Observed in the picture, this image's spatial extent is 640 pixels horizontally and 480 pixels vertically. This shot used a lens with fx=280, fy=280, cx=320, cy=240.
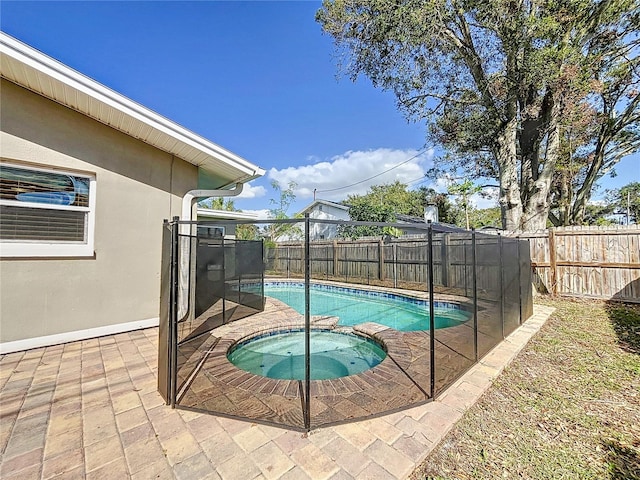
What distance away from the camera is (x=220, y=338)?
466 cm

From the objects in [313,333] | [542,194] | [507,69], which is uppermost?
[507,69]

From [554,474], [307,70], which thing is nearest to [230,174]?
[554,474]

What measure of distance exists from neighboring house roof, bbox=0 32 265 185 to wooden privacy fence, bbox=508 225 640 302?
8.48 m

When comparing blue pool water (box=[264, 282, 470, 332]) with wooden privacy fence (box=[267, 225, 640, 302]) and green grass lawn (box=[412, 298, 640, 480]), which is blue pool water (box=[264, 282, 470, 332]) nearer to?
wooden privacy fence (box=[267, 225, 640, 302])

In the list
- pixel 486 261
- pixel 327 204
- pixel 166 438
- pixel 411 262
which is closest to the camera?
pixel 166 438

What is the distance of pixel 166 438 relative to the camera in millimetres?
2250

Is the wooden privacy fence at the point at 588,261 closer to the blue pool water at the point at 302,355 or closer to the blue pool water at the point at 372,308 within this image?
the blue pool water at the point at 372,308

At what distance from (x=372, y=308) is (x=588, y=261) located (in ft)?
19.4

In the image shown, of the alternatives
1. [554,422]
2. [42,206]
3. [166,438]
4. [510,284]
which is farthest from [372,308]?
[42,206]

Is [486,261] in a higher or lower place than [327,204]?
lower

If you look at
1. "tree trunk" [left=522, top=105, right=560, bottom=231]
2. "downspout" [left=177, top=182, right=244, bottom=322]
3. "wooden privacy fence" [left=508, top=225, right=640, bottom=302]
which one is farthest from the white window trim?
"tree trunk" [left=522, top=105, right=560, bottom=231]

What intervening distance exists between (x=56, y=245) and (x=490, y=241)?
6661mm

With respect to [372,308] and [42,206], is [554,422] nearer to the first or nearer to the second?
[372,308]

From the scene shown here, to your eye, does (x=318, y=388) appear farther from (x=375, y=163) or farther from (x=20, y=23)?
(x=375, y=163)
